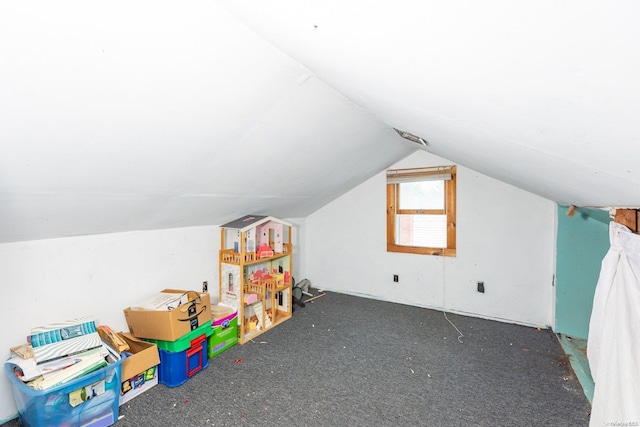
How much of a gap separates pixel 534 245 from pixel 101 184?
3.95 m

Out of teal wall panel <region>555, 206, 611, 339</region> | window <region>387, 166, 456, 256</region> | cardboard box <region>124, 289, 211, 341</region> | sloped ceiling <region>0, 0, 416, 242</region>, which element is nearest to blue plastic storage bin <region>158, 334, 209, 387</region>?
cardboard box <region>124, 289, 211, 341</region>

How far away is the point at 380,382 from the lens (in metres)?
2.27

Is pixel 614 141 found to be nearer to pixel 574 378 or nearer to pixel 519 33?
pixel 519 33

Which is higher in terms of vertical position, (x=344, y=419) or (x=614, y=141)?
(x=614, y=141)

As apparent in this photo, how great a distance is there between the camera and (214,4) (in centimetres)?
95

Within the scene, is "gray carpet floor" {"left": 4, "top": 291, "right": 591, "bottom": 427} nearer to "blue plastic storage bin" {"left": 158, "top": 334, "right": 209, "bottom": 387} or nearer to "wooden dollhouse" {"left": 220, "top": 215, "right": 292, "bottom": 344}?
"blue plastic storage bin" {"left": 158, "top": 334, "right": 209, "bottom": 387}

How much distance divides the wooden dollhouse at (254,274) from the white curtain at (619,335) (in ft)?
8.47

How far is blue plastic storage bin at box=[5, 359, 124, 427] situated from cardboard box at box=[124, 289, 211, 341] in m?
0.33

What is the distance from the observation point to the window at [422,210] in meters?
3.65

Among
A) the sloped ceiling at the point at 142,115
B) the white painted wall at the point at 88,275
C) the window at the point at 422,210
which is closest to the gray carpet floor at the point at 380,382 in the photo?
the white painted wall at the point at 88,275

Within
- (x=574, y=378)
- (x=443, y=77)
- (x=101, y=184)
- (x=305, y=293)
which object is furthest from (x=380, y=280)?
(x=443, y=77)

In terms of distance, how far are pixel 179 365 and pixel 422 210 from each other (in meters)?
3.11

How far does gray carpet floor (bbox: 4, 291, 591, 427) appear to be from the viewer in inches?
74.5

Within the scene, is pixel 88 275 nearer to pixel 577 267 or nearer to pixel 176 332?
pixel 176 332
